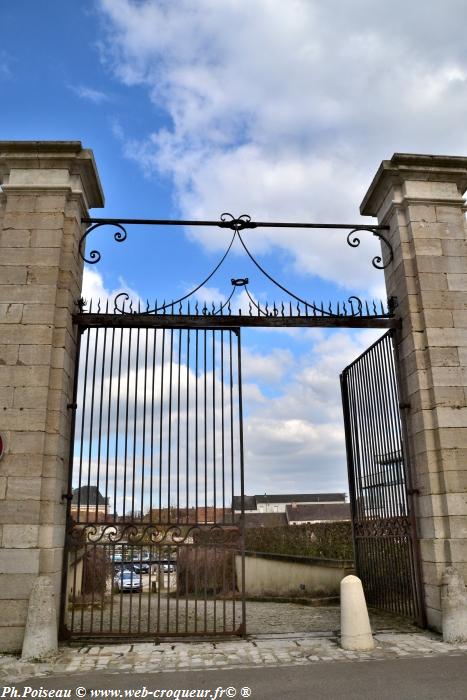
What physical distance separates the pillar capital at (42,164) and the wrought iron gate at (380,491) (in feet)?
15.7

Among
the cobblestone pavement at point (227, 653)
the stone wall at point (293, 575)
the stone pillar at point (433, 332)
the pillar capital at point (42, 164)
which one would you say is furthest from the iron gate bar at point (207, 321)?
the stone wall at point (293, 575)

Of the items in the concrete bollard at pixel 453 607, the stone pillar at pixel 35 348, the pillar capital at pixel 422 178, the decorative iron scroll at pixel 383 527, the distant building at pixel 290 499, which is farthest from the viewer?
the distant building at pixel 290 499

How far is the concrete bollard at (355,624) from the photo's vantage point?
572 cm

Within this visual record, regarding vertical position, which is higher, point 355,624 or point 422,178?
point 422,178

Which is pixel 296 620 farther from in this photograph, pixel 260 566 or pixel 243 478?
pixel 260 566

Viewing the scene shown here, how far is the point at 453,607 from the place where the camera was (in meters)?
5.91

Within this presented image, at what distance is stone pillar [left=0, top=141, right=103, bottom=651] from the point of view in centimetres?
594

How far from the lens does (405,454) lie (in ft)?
23.7

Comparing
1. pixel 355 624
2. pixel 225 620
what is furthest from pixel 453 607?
pixel 225 620

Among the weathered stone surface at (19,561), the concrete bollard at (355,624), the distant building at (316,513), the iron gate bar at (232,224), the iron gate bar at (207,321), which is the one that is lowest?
the concrete bollard at (355,624)

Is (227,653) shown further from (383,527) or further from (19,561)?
(383,527)

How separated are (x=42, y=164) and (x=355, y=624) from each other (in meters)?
6.69

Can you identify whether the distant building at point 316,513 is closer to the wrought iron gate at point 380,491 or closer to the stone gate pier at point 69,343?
the wrought iron gate at point 380,491

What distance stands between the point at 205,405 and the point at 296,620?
463 centimetres
